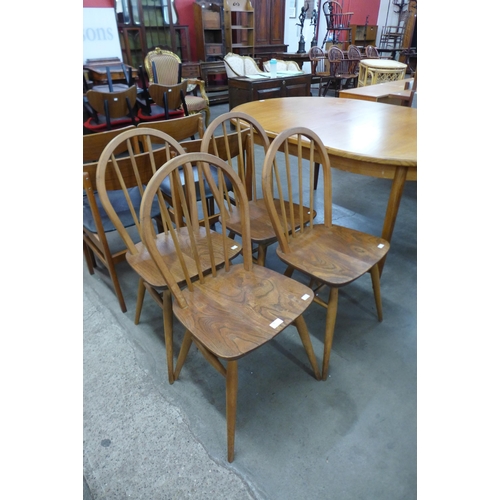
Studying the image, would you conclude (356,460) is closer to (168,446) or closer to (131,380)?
(168,446)

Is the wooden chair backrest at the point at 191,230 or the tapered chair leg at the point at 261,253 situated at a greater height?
the wooden chair backrest at the point at 191,230

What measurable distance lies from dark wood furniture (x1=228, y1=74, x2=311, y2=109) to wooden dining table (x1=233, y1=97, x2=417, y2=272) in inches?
79.2

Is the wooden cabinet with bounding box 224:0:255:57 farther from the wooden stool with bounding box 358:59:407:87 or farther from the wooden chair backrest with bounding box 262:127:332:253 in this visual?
the wooden chair backrest with bounding box 262:127:332:253

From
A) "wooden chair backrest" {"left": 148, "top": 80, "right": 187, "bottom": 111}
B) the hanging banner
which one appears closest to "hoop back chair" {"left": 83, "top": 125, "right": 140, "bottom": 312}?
"wooden chair backrest" {"left": 148, "top": 80, "right": 187, "bottom": 111}

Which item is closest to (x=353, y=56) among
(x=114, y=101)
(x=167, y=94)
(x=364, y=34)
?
(x=364, y=34)

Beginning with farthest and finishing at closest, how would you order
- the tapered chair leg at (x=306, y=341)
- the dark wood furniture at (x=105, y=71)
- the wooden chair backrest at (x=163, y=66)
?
the wooden chair backrest at (x=163, y=66), the dark wood furniture at (x=105, y=71), the tapered chair leg at (x=306, y=341)

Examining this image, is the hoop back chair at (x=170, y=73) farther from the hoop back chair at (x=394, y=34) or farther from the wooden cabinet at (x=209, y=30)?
the hoop back chair at (x=394, y=34)


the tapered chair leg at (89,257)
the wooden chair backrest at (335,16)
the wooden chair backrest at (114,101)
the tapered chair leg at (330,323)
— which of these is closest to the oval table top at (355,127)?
the tapered chair leg at (330,323)

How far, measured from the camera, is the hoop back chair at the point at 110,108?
300 centimetres

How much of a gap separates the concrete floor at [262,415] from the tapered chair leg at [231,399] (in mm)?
69

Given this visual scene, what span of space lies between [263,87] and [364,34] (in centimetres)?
622

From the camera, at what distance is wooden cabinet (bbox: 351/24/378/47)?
8.59 metres
